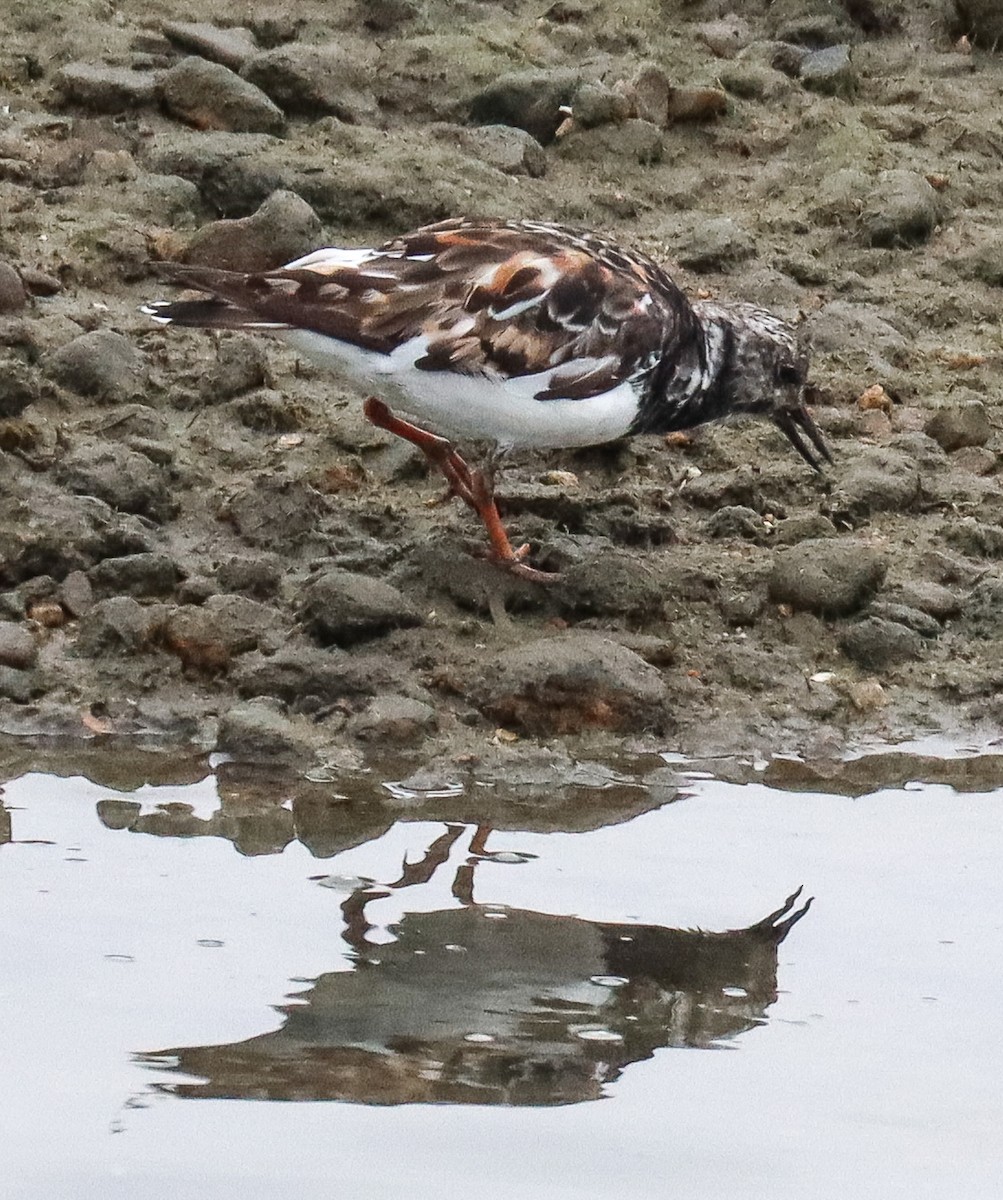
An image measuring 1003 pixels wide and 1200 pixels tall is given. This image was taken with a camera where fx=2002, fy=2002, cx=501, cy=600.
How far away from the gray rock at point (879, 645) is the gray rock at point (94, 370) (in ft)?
7.61

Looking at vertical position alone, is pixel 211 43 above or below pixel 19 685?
above

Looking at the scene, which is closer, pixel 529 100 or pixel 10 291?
pixel 10 291

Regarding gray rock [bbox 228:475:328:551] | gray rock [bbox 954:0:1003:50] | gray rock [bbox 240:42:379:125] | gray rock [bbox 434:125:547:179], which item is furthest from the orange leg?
gray rock [bbox 954:0:1003:50]

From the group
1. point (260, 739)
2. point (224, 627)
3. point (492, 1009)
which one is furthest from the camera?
point (224, 627)

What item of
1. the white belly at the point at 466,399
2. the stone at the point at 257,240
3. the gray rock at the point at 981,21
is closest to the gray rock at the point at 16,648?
the white belly at the point at 466,399

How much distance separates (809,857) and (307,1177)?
63.4 inches

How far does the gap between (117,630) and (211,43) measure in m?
3.50

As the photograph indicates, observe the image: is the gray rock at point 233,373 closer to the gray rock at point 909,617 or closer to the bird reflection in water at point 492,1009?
the gray rock at point 909,617

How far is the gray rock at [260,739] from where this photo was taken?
463 cm

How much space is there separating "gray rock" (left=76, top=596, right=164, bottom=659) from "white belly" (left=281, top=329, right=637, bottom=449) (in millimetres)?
844

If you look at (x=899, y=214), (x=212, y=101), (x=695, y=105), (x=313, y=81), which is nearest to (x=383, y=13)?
(x=313, y=81)

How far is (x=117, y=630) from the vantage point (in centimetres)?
504

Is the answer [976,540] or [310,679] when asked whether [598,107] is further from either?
[310,679]

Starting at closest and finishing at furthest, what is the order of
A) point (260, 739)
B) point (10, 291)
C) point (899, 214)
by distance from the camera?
point (260, 739)
point (10, 291)
point (899, 214)
